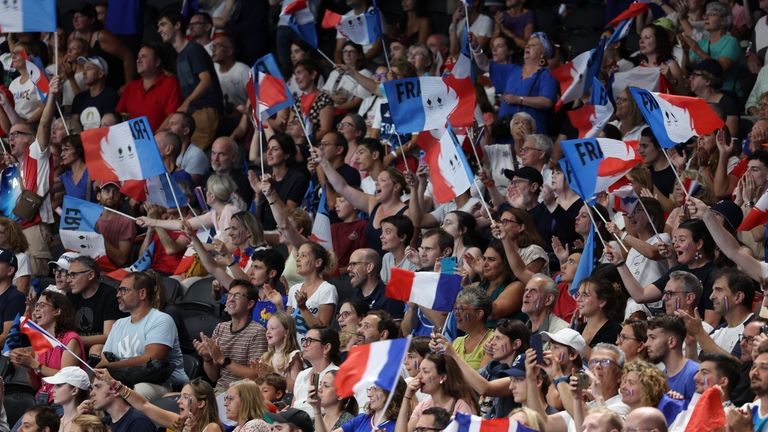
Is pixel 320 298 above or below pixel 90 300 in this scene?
above

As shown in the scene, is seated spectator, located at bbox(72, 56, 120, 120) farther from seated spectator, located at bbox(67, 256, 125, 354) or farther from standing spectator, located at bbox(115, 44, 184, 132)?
seated spectator, located at bbox(67, 256, 125, 354)

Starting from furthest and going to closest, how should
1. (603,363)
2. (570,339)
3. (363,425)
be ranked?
(363,425), (570,339), (603,363)

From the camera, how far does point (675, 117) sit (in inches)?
458

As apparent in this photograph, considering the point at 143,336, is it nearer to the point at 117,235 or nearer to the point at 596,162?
the point at 117,235

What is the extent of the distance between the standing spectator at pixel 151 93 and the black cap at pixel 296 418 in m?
6.50

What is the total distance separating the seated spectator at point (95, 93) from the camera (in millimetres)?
16172

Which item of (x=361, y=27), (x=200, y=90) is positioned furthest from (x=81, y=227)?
(x=361, y=27)

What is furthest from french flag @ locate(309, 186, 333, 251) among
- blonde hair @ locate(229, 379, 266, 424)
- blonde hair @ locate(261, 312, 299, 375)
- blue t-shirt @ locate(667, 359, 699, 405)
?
blue t-shirt @ locate(667, 359, 699, 405)

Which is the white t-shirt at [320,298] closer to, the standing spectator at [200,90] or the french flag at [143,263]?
the french flag at [143,263]

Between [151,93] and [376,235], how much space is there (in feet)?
13.3

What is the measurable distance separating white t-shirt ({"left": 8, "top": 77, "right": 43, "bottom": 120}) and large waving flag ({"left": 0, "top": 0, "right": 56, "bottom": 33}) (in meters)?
1.66

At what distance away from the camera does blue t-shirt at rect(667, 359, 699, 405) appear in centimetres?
914

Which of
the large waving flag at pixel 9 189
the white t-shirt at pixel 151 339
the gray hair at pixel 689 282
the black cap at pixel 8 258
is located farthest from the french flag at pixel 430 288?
the large waving flag at pixel 9 189

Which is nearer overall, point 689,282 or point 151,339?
point 689,282
